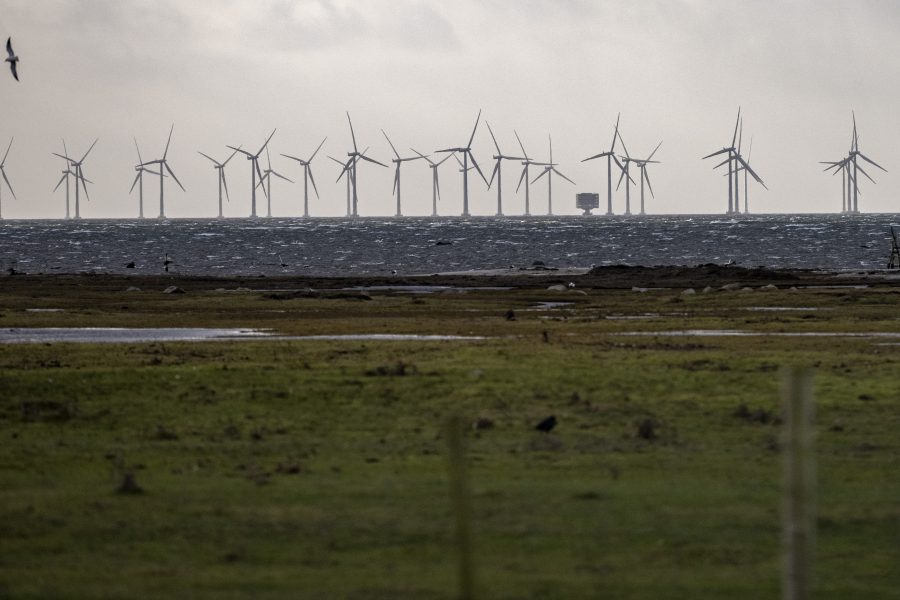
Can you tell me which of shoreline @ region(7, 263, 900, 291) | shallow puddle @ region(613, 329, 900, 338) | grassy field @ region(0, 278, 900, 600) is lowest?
grassy field @ region(0, 278, 900, 600)

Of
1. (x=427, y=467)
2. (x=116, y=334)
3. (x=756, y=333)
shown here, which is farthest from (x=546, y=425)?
A: (x=116, y=334)

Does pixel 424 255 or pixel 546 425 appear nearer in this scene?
pixel 546 425

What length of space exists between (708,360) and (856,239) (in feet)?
525

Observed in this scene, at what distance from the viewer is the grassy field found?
16.4 meters

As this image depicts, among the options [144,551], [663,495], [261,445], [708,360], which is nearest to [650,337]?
[708,360]

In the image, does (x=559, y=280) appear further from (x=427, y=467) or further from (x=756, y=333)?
(x=427, y=467)

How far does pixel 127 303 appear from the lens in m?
68.3

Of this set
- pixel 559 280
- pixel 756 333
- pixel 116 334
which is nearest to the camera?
pixel 756 333

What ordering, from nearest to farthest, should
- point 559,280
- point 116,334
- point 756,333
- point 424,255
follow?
point 756,333 < point 116,334 < point 559,280 < point 424,255

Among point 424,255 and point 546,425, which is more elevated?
point 424,255

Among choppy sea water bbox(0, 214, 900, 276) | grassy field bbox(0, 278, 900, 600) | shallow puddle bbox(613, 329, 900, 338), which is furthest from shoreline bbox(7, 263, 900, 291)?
grassy field bbox(0, 278, 900, 600)

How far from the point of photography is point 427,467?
2253cm

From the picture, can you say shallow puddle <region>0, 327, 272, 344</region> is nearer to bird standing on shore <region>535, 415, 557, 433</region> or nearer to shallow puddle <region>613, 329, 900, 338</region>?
shallow puddle <region>613, 329, 900, 338</region>

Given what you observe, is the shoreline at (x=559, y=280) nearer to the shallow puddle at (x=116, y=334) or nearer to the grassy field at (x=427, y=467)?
the shallow puddle at (x=116, y=334)
